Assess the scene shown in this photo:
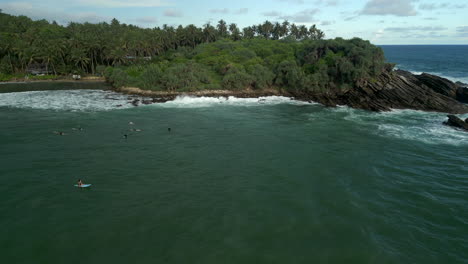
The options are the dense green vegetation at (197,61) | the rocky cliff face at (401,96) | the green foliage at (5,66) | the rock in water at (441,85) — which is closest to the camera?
the rocky cliff face at (401,96)

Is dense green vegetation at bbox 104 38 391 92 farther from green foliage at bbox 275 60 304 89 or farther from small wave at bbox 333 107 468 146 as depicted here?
small wave at bbox 333 107 468 146

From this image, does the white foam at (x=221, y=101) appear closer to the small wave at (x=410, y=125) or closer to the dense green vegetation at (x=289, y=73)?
the dense green vegetation at (x=289, y=73)

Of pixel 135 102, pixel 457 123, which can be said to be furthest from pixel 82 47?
pixel 457 123

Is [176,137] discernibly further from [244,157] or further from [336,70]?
[336,70]

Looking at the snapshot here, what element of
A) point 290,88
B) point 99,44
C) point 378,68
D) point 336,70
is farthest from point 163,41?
point 378,68

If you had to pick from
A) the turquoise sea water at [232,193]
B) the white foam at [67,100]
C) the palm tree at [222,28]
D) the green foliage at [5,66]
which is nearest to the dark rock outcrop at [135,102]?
the white foam at [67,100]

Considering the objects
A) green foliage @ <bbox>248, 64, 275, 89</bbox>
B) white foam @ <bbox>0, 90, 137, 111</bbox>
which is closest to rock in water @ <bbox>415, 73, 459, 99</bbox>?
green foliage @ <bbox>248, 64, 275, 89</bbox>
